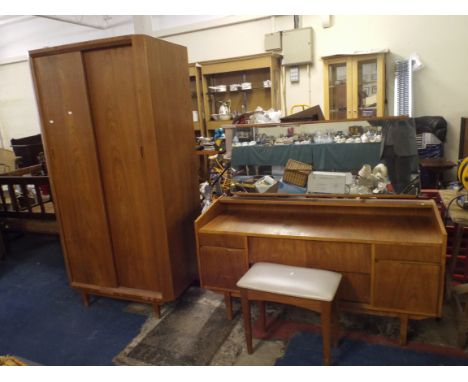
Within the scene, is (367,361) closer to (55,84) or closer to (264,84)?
(55,84)

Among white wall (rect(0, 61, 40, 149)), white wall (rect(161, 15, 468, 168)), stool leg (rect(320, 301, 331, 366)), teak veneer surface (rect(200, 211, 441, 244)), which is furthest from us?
white wall (rect(0, 61, 40, 149))

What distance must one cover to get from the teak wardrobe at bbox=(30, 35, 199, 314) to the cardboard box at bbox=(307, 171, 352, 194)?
82 centimetres

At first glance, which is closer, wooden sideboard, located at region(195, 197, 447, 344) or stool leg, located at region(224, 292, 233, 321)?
wooden sideboard, located at region(195, 197, 447, 344)

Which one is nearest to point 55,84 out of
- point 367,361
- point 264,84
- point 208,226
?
point 208,226

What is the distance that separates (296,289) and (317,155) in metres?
0.85

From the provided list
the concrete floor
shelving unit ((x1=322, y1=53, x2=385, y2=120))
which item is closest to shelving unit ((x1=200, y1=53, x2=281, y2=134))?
shelving unit ((x1=322, y1=53, x2=385, y2=120))

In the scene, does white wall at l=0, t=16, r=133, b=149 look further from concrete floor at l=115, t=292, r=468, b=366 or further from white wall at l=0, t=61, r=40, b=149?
concrete floor at l=115, t=292, r=468, b=366

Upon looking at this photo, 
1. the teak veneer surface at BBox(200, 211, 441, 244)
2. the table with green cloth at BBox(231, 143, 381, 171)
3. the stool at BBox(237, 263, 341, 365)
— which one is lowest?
the stool at BBox(237, 263, 341, 365)

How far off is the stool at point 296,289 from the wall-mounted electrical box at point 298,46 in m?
3.87

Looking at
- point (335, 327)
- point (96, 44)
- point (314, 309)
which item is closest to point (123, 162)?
point (96, 44)

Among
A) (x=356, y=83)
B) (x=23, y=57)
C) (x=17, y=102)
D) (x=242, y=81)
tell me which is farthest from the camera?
(x=17, y=102)

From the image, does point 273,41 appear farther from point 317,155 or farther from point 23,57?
point 23,57

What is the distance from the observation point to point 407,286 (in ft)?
6.05

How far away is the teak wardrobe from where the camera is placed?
2.08 meters
